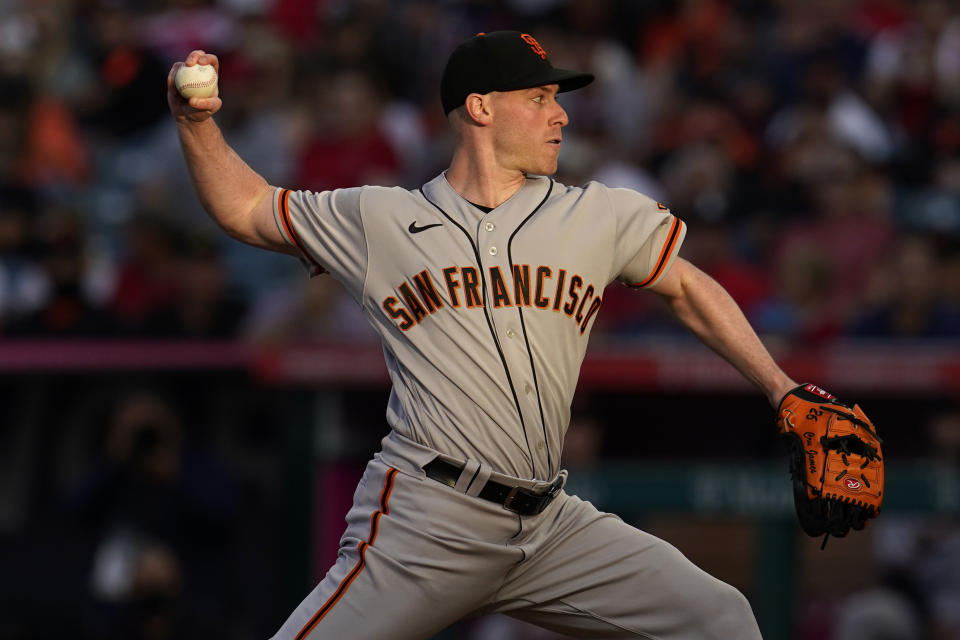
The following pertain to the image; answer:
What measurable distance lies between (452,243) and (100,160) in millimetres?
6032

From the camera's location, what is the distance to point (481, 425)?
356 cm

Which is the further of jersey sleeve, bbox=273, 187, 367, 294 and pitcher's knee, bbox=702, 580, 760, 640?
jersey sleeve, bbox=273, 187, 367, 294

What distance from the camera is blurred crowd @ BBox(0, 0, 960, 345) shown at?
7.12 meters

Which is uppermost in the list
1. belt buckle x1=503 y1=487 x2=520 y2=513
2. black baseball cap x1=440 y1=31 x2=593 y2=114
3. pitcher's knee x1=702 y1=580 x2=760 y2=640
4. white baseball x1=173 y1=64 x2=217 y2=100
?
black baseball cap x1=440 y1=31 x2=593 y2=114

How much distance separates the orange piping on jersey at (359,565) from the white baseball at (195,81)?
1003mm

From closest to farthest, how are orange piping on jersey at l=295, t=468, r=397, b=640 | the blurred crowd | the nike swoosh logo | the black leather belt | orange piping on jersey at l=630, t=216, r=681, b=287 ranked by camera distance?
1. orange piping on jersey at l=295, t=468, r=397, b=640
2. the black leather belt
3. the nike swoosh logo
4. orange piping on jersey at l=630, t=216, r=681, b=287
5. the blurred crowd

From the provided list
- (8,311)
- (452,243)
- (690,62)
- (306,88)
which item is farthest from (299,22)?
(452,243)

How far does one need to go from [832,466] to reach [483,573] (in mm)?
856

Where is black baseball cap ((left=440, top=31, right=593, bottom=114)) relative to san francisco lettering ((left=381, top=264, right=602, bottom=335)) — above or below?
above

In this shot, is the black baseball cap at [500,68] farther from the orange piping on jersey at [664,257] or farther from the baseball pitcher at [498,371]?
the orange piping on jersey at [664,257]

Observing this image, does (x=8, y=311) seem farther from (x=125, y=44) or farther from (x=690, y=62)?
(x=690, y=62)

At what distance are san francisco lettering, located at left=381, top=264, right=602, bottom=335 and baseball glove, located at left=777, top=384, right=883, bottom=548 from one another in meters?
0.62

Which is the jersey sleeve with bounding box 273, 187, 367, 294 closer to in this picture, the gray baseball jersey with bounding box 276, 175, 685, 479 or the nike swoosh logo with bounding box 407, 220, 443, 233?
the gray baseball jersey with bounding box 276, 175, 685, 479

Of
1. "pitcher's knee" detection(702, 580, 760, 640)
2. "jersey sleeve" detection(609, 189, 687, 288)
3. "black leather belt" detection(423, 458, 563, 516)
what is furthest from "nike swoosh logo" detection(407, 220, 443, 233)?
"pitcher's knee" detection(702, 580, 760, 640)
